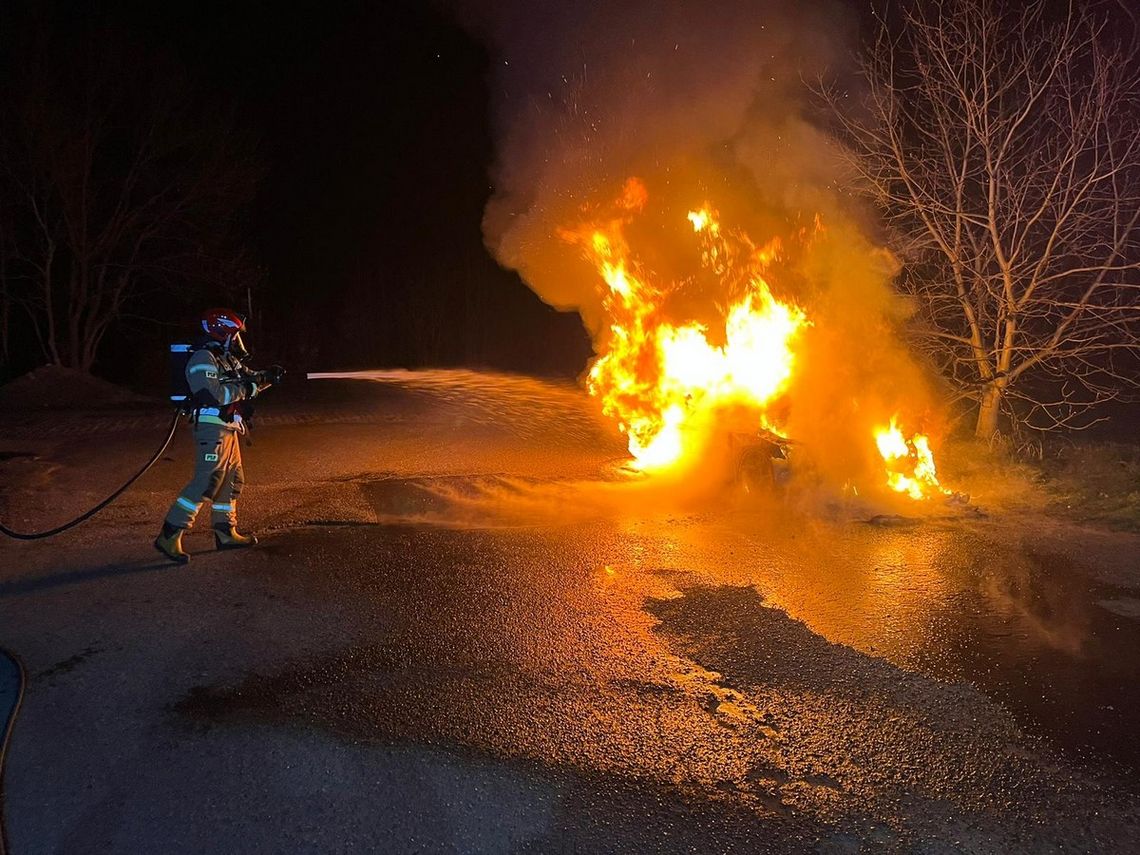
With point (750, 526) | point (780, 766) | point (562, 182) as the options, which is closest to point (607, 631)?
point (780, 766)

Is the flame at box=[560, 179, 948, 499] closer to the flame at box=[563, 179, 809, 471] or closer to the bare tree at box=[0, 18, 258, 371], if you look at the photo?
the flame at box=[563, 179, 809, 471]

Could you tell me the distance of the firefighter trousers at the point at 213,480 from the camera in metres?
6.23

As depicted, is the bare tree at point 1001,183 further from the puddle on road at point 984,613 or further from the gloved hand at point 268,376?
the gloved hand at point 268,376

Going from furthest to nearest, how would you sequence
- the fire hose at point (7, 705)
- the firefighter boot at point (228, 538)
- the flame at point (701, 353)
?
the flame at point (701, 353), the firefighter boot at point (228, 538), the fire hose at point (7, 705)

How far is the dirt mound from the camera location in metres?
16.6

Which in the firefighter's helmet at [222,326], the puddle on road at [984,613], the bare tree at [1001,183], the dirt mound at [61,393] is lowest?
the dirt mound at [61,393]

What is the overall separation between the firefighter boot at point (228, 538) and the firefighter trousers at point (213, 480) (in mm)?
33

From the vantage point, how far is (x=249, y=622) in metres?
5.12

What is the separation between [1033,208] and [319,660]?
9.78 metres

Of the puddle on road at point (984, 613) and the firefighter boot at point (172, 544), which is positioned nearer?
the puddle on road at point (984, 613)

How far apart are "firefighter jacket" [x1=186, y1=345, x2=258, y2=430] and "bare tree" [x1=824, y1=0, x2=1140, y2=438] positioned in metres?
7.79

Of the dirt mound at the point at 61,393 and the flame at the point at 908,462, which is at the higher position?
the flame at the point at 908,462

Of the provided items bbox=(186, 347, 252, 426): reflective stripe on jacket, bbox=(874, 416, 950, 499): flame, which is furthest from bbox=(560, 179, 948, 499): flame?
bbox=(186, 347, 252, 426): reflective stripe on jacket

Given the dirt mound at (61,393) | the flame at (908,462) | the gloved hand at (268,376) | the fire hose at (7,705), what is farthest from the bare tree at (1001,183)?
the dirt mound at (61,393)
